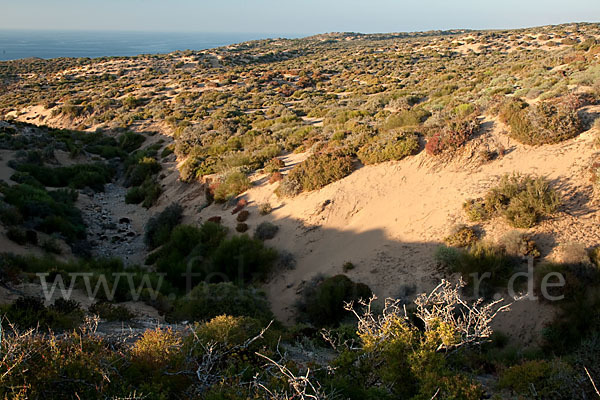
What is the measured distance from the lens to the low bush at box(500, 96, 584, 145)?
35.2 feet

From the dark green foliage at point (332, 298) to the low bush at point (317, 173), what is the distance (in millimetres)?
4971

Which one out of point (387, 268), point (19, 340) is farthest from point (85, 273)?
point (387, 268)

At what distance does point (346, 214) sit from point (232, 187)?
206 inches

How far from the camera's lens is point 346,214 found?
1177 centimetres

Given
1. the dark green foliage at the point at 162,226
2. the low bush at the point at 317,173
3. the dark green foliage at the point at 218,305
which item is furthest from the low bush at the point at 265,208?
the dark green foliage at the point at 218,305

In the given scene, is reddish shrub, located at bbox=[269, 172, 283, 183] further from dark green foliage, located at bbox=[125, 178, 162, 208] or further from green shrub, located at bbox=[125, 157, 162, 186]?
green shrub, located at bbox=[125, 157, 162, 186]

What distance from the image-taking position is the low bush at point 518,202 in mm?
8539

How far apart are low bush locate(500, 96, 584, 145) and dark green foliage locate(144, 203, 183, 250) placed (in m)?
12.5

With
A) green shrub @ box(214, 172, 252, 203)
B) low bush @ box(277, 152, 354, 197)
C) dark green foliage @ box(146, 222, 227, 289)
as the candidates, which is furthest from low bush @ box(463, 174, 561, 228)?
green shrub @ box(214, 172, 252, 203)

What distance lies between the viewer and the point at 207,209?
1441 cm

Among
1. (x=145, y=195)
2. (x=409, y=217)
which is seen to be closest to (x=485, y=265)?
(x=409, y=217)

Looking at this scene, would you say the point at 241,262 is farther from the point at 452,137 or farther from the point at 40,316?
the point at 452,137

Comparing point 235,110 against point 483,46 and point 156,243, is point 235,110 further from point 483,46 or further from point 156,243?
point 483,46

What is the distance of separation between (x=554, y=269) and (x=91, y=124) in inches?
1386
